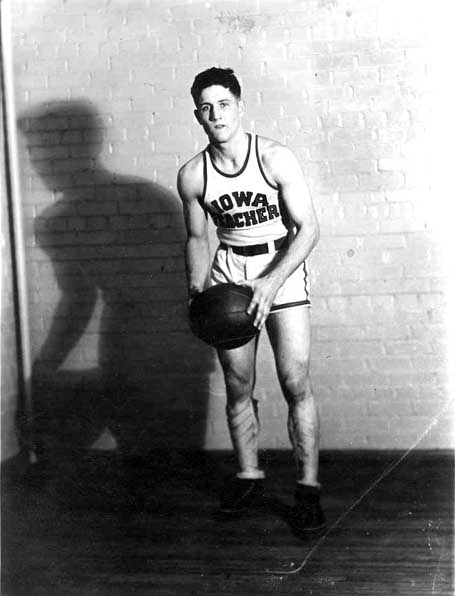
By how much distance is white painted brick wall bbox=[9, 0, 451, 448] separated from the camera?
10.8 ft

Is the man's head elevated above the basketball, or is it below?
above

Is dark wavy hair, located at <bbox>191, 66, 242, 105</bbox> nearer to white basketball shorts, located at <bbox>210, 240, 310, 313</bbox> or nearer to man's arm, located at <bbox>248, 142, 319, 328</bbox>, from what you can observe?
man's arm, located at <bbox>248, 142, 319, 328</bbox>

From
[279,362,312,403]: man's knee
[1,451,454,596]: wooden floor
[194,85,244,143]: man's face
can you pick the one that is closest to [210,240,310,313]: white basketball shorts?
[279,362,312,403]: man's knee

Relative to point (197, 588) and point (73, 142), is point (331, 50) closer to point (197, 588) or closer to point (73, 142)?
point (73, 142)

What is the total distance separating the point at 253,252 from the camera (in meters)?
2.83

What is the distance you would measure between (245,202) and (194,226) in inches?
10.0

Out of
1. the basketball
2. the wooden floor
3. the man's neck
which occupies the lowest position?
the wooden floor

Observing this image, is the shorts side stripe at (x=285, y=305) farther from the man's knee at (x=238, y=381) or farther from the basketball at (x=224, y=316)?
the man's knee at (x=238, y=381)

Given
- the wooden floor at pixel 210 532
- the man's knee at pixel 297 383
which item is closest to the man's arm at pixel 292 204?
the man's knee at pixel 297 383

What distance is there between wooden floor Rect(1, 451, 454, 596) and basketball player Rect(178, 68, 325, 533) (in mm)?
198

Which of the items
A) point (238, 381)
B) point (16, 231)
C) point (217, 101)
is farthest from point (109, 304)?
point (217, 101)

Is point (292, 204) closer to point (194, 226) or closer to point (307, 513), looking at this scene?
point (194, 226)

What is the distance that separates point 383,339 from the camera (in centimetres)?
345

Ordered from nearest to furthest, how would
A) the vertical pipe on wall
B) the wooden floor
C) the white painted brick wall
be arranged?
the wooden floor
the white painted brick wall
the vertical pipe on wall
